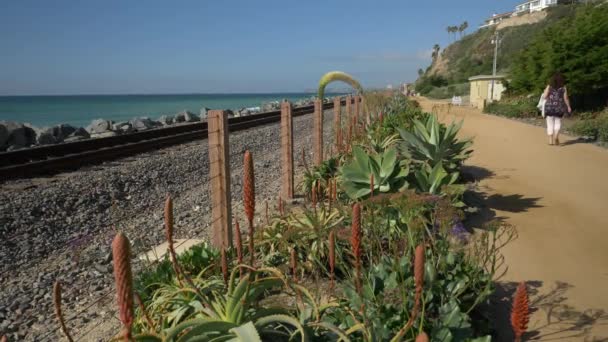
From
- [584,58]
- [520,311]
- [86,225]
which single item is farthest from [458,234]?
[584,58]

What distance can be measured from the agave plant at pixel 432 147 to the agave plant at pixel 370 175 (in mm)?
757

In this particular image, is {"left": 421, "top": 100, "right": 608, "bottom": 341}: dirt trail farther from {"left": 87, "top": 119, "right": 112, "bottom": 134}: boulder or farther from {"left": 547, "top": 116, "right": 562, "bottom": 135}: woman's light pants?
{"left": 87, "top": 119, "right": 112, "bottom": 134}: boulder

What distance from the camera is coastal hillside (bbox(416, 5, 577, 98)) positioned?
199 feet

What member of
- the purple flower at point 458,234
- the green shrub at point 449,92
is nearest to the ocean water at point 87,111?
the purple flower at point 458,234

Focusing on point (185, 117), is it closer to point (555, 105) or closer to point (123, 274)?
point (555, 105)

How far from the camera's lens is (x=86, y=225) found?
5957 mm

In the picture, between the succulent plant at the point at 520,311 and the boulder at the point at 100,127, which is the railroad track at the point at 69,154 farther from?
the succulent plant at the point at 520,311

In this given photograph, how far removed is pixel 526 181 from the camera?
722 centimetres

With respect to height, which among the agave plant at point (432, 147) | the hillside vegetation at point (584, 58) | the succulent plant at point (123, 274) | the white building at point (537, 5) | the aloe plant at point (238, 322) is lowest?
the aloe plant at point (238, 322)

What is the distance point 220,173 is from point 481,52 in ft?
287

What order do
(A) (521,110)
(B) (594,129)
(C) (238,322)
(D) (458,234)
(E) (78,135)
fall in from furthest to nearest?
1. (A) (521,110)
2. (E) (78,135)
3. (B) (594,129)
4. (D) (458,234)
5. (C) (238,322)

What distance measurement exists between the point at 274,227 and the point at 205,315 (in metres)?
2.15

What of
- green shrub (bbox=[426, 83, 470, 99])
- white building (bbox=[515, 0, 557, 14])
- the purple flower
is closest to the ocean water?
the purple flower

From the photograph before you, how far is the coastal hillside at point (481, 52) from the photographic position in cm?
6081
